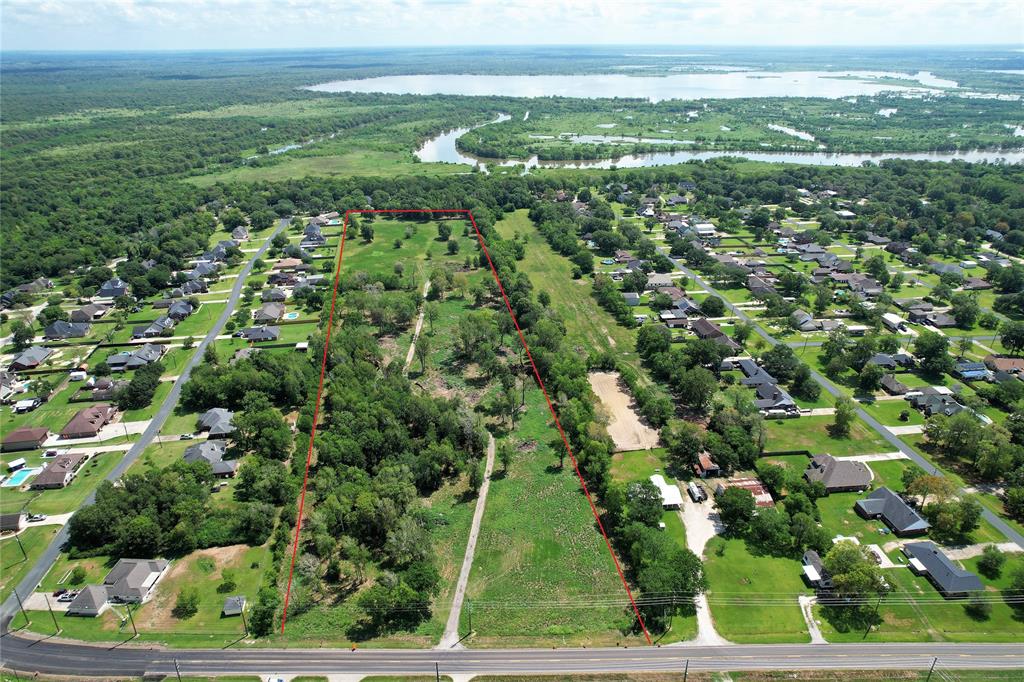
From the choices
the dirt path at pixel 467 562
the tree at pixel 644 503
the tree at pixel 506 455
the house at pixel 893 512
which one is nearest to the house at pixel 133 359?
the dirt path at pixel 467 562

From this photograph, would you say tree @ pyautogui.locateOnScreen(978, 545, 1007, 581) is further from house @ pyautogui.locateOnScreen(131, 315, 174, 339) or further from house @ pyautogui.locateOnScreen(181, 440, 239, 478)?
house @ pyautogui.locateOnScreen(131, 315, 174, 339)

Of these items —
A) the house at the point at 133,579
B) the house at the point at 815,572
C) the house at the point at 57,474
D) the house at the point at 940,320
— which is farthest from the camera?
the house at the point at 940,320

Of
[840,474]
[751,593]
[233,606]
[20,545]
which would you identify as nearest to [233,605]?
[233,606]

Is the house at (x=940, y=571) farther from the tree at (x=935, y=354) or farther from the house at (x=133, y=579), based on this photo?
the house at (x=133, y=579)

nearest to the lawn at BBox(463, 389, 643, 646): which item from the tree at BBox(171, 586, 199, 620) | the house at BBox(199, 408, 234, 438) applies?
the tree at BBox(171, 586, 199, 620)

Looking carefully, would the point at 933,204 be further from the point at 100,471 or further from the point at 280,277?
the point at 100,471

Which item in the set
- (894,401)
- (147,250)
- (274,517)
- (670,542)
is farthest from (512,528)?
(147,250)

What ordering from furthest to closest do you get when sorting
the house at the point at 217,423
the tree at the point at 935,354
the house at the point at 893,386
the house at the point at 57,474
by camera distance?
the tree at the point at 935,354 → the house at the point at 893,386 → the house at the point at 217,423 → the house at the point at 57,474
